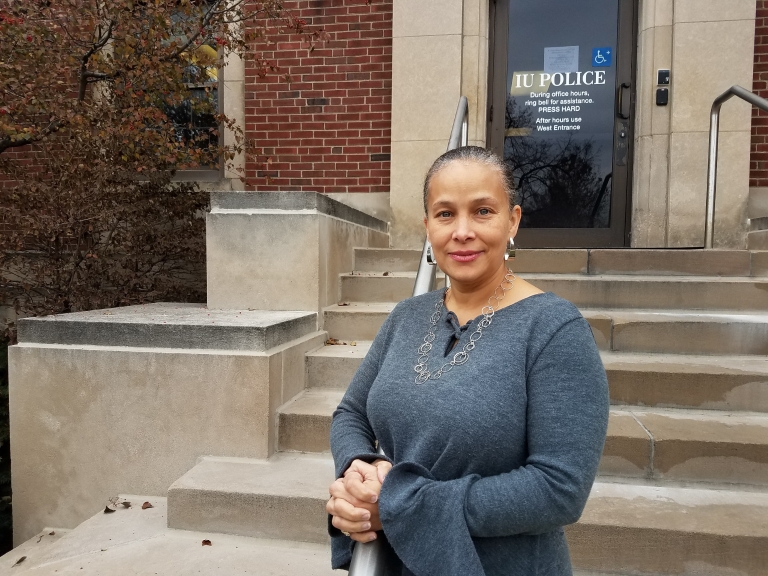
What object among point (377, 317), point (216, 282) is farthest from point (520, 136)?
point (216, 282)

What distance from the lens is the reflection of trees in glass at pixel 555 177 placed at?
18.2ft

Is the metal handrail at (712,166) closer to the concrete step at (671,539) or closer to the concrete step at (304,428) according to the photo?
the concrete step at (671,539)

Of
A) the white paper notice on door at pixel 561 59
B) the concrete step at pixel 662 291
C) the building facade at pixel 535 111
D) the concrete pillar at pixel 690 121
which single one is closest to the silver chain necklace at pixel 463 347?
the concrete step at pixel 662 291

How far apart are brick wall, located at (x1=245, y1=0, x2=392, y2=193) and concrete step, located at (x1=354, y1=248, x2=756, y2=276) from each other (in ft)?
6.40

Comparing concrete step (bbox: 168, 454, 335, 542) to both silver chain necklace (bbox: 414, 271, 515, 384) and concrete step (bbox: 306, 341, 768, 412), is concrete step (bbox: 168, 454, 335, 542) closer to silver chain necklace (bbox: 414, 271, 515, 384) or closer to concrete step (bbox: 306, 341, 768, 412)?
silver chain necklace (bbox: 414, 271, 515, 384)

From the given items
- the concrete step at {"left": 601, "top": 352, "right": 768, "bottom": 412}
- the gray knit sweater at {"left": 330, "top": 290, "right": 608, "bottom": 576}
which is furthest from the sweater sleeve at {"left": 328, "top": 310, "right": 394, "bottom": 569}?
the concrete step at {"left": 601, "top": 352, "right": 768, "bottom": 412}

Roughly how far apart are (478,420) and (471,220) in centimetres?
44

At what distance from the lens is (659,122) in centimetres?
514

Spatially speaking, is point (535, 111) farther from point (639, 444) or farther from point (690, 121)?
point (639, 444)

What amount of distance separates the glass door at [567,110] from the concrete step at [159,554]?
4.14 meters

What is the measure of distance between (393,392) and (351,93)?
489 centimetres

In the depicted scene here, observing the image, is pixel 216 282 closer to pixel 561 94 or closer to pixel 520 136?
pixel 520 136

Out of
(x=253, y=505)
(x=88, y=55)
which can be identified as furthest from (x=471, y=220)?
(x=88, y=55)

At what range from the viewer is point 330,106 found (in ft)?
18.4
